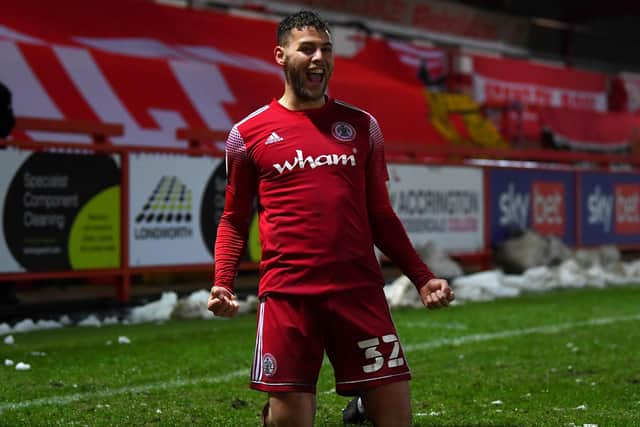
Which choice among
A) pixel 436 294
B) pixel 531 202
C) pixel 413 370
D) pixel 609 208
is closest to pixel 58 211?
pixel 413 370

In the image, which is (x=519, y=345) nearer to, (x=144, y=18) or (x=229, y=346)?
(x=229, y=346)

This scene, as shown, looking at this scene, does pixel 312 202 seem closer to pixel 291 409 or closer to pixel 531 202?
pixel 291 409

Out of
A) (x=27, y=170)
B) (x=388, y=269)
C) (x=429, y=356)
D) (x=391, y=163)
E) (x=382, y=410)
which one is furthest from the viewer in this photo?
(x=388, y=269)

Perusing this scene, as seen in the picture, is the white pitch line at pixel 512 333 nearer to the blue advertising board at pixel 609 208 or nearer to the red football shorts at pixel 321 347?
the red football shorts at pixel 321 347

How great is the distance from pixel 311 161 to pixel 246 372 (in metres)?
3.56

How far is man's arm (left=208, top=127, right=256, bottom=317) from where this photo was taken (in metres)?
3.74

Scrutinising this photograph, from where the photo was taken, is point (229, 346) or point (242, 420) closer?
point (242, 420)

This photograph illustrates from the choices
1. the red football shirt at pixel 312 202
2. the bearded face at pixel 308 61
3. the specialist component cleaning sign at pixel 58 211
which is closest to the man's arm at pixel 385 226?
the red football shirt at pixel 312 202


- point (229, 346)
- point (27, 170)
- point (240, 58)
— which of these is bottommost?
point (229, 346)

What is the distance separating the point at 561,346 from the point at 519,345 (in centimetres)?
32

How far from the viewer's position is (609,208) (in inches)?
628

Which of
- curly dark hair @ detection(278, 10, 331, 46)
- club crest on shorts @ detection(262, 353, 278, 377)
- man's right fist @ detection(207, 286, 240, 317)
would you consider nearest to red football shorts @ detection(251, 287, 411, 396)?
club crest on shorts @ detection(262, 353, 278, 377)

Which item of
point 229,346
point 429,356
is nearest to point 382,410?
point 429,356

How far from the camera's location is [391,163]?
41.0 ft
